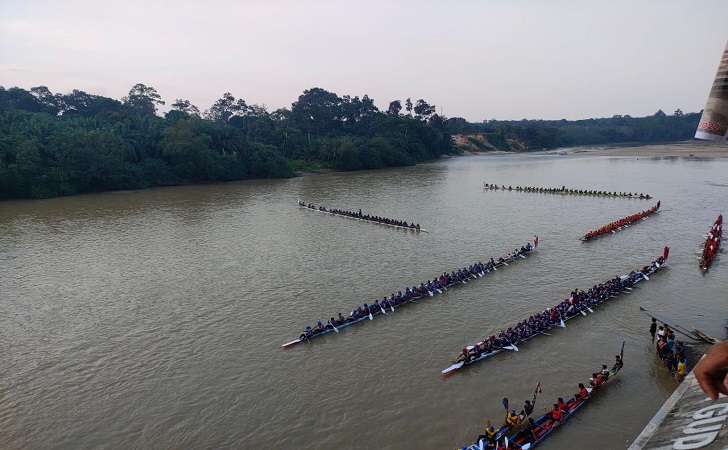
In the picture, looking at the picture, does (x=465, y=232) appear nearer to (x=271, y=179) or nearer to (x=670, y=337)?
(x=670, y=337)

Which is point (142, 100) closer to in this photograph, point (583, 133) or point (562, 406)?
point (562, 406)

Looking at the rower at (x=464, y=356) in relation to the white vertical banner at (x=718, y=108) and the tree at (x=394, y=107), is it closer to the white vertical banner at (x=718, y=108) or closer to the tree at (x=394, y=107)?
the white vertical banner at (x=718, y=108)

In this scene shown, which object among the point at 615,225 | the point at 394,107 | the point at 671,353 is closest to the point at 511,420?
the point at 671,353

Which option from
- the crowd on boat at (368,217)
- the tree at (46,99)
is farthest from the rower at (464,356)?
the tree at (46,99)

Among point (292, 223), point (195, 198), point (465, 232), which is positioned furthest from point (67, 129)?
point (465, 232)

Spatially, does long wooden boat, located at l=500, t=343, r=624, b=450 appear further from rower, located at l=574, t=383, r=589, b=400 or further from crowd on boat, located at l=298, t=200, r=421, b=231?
crowd on boat, located at l=298, t=200, r=421, b=231

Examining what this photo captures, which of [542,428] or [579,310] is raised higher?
[542,428]
